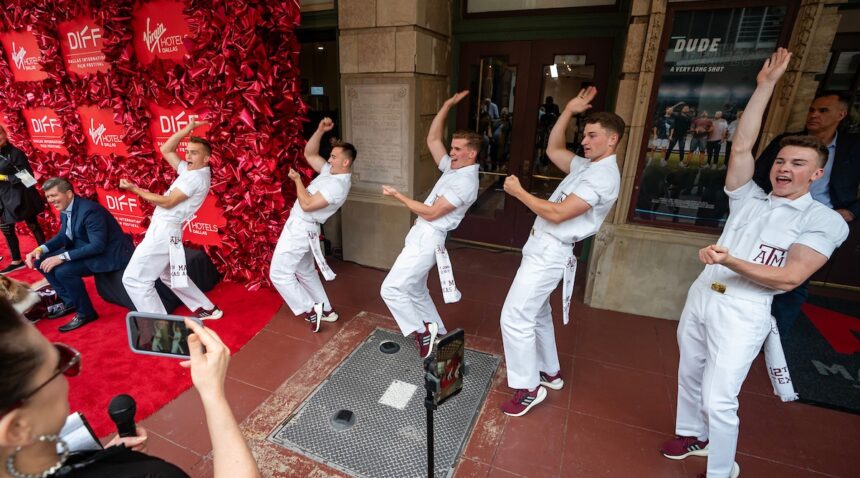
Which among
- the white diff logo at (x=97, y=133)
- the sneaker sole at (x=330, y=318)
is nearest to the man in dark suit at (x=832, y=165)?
the sneaker sole at (x=330, y=318)

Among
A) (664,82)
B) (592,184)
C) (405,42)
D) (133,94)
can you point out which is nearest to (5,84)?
(133,94)

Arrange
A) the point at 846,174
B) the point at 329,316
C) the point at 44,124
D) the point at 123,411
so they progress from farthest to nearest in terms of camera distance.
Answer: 1. the point at 44,124
2. the point at 329,316
3. the point at 846,174
4. the point at 123,411

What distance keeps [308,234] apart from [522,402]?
237 cm

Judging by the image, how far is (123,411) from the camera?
53.0 inches

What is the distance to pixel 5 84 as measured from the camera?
6145 mm

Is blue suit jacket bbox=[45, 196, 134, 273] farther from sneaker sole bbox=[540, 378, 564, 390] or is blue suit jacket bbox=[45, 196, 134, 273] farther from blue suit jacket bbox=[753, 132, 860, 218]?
blue suit jacket bbox=[753, 132, 860, 218]

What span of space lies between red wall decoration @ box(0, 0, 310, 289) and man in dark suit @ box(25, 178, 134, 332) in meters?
1.04

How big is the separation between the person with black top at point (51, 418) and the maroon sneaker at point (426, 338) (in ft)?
8.32

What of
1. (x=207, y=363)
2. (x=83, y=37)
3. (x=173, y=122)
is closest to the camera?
(x=207, y=363)

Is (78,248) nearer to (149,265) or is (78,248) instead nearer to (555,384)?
(149,265)

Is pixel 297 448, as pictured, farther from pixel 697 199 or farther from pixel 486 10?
pixel 486 10

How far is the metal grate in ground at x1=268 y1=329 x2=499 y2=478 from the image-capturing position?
2.61m

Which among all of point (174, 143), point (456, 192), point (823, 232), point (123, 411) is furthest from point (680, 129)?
point (174, 143)

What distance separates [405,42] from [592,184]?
293 centimetres
